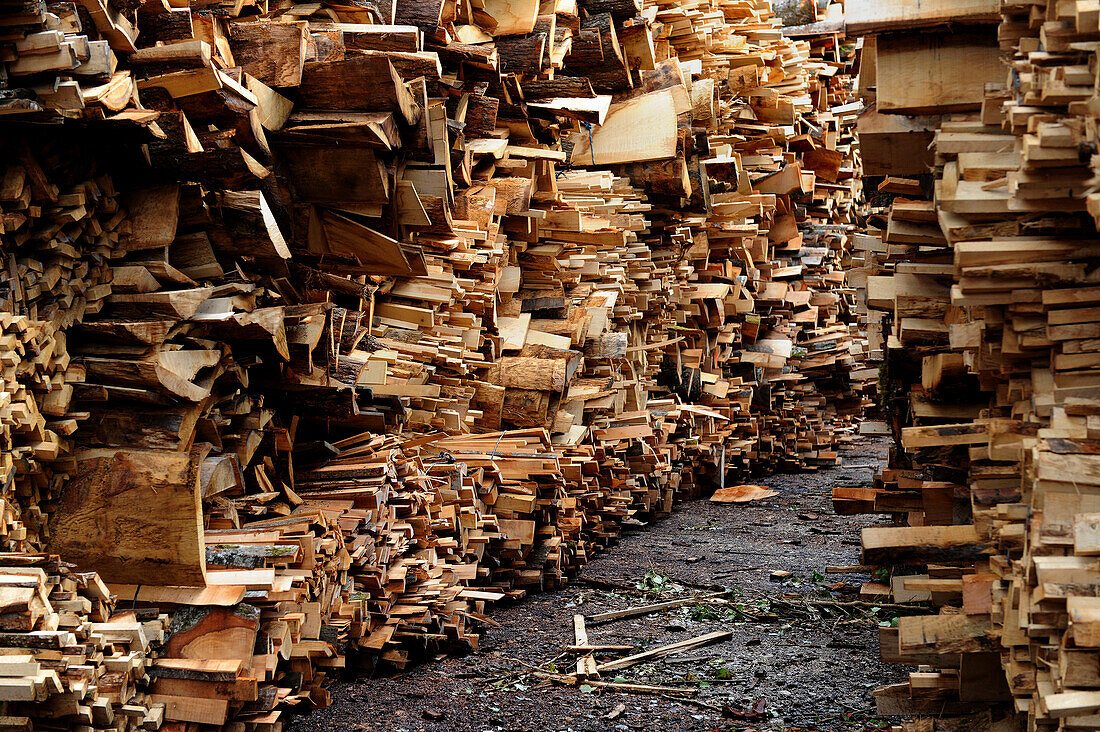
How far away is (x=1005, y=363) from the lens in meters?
4.24

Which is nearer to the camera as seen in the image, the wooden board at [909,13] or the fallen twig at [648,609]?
the wooden board at [909,13]

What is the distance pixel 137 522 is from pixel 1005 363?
3.74 m

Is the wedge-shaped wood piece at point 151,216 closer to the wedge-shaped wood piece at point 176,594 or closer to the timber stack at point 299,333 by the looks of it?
the timber stack at point 299,333

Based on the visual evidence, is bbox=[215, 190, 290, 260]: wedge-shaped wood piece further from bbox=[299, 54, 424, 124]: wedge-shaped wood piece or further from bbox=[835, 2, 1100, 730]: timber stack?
bbox=[835, 2, 1100, 730]: timber stack

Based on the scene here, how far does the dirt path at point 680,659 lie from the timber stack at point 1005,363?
746 mm

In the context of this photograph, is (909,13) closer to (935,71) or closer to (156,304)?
(935,71)

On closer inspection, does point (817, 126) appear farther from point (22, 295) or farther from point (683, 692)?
point (22, 295)

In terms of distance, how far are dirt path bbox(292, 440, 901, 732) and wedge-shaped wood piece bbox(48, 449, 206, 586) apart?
3.80 ft

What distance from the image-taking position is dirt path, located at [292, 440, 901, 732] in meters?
5.32

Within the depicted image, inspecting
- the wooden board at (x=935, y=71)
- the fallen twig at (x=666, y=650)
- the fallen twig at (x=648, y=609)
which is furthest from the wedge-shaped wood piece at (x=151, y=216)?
the fallen twig at (x=648, y=609)

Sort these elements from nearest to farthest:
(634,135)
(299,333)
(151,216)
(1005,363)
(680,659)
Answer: (1005,363) < (151,216) < (299,333) < (680,659) < (634,135)

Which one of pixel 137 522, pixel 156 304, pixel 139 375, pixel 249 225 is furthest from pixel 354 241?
pixel 137 522

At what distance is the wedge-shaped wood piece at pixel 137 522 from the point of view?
4402mm

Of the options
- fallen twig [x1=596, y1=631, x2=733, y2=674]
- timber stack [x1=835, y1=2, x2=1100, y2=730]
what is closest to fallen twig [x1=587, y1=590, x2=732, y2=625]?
fallen twig [x1=596, y1=631, x2=733, y2=674]
